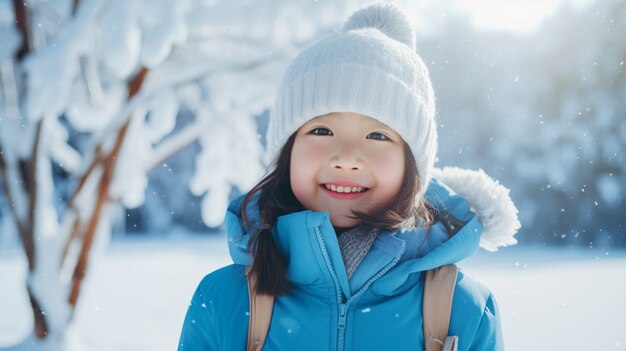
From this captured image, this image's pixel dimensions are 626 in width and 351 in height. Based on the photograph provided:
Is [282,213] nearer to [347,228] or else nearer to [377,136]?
[347,228]

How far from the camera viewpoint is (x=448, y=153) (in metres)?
11.1

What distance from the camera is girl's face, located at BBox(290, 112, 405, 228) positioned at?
102 centimetres

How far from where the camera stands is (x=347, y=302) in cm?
102

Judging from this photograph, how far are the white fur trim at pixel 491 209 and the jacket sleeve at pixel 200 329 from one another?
658 millimetres

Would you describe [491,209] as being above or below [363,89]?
below

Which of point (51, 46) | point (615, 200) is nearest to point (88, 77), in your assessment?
point (51, 46)

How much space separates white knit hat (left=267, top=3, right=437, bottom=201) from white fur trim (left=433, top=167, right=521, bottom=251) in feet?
0.57

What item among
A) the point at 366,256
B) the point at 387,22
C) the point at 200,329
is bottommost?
the point at 200,329

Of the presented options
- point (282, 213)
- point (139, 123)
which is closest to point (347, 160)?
point (282, 213)

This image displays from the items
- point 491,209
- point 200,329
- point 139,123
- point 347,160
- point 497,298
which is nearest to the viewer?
point 347,160

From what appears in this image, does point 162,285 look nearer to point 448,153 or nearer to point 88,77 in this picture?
point 88,77

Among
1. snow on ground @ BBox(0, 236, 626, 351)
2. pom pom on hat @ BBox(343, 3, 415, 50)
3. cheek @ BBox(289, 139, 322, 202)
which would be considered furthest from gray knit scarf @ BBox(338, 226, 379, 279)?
snow on ground @ BBox(0, 236, 626, 351)

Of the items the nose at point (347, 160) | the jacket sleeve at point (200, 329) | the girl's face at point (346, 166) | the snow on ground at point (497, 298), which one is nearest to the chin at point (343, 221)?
the girl's face at point (346, 166)

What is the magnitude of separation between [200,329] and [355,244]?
38cm
